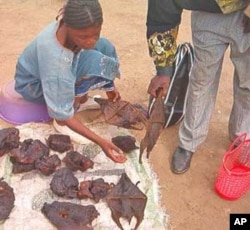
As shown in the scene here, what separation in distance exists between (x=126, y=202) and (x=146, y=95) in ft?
4.40

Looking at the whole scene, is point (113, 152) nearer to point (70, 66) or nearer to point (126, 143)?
point (126, 143)

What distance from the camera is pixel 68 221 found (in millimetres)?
2518

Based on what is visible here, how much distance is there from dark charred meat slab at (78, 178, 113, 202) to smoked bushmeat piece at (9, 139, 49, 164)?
0.36 m

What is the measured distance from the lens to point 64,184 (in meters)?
2.71

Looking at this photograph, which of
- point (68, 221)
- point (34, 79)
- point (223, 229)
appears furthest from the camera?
point (34, 79)

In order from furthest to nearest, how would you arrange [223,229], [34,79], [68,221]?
[34,79] → [223,229] → [68,221]

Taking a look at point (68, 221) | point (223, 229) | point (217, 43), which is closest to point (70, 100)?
point (68, 221)

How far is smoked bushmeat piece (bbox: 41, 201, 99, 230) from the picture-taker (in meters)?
2.51

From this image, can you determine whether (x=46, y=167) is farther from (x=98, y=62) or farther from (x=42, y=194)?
(x=98, y=62)

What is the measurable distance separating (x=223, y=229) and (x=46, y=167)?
44.6 inches

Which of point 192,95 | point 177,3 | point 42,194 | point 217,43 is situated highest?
point 177,3

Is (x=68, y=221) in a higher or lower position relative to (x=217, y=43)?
lower

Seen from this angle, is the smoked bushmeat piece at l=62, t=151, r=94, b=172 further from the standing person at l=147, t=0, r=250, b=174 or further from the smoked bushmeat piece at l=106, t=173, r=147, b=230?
the standing person at l=147, t=0, r=250, b=174

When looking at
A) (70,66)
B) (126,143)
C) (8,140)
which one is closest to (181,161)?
(126,143)
